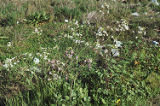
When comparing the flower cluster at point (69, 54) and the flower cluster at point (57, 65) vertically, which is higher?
the flower cluster at point (69, 54)

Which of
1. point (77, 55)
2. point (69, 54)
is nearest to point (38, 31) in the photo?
point (77, 55)

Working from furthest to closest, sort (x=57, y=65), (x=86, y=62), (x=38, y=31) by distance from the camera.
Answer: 1. (x=38, y=31)
2. (x=86, y=62)
3. (x=57, y=65)

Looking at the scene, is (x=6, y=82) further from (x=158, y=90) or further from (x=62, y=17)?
(x=62, y=17)

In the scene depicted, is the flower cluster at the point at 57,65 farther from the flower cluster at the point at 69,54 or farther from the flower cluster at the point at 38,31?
the flower cluster at the point at 38,31

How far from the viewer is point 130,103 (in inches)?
109

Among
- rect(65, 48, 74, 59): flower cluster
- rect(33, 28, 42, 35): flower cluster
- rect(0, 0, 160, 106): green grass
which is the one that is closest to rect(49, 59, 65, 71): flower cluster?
rect(0, 0, 160, 106): green grass

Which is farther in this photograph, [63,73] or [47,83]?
[63,73]

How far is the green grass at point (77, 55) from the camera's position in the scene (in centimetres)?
270

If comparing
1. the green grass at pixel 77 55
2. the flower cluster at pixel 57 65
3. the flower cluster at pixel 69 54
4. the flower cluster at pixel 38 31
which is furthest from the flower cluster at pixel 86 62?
the flower cluster at pixel 38 31

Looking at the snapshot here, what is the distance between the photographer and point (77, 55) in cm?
342

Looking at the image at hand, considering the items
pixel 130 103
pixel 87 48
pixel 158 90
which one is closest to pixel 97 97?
pixel 130 103

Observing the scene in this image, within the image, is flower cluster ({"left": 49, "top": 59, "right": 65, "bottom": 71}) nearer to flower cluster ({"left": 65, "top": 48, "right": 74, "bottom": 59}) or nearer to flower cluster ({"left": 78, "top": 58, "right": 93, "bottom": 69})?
flower cluster ({"left": 65, "top": 48, "right": 74, "bottom": 59})

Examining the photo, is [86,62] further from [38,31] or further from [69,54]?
[38,31]

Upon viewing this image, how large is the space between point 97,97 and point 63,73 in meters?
0.58
